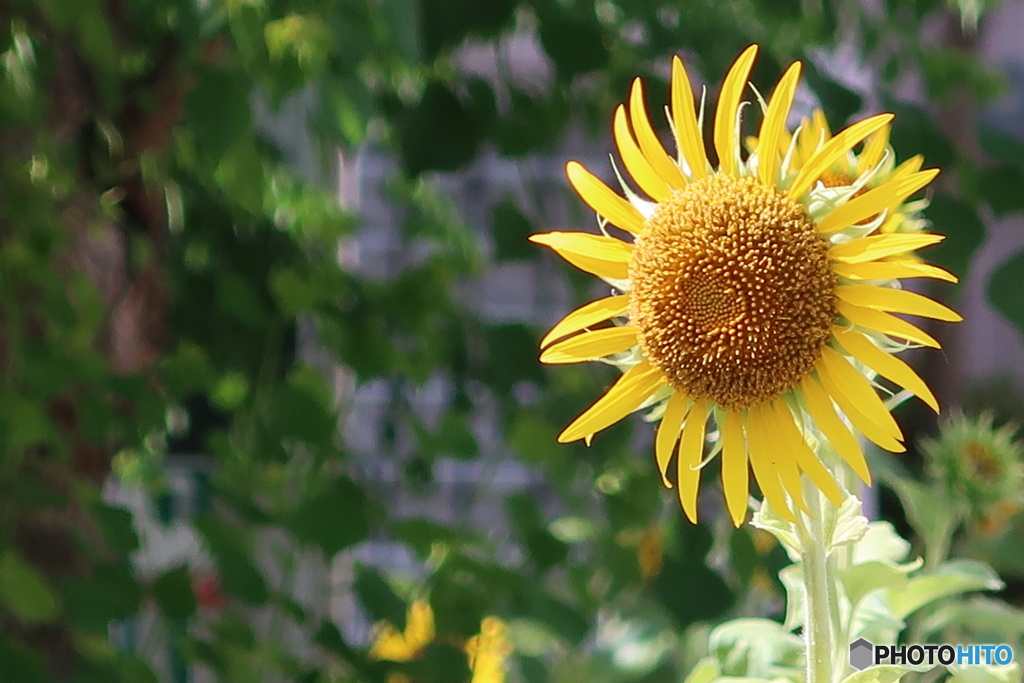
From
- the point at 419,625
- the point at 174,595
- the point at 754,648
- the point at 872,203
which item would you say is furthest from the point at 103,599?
the point at 872,203

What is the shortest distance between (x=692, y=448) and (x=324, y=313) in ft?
1.96

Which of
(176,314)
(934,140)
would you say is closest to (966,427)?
(934,140)

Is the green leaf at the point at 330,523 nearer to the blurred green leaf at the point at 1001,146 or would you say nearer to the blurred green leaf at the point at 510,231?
the blurred green leaf at the point at 510,231

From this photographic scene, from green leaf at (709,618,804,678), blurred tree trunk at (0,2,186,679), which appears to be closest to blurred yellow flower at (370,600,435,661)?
blurred tree trunk at (0,2,186,679)

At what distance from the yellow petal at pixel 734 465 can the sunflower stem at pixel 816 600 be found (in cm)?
2

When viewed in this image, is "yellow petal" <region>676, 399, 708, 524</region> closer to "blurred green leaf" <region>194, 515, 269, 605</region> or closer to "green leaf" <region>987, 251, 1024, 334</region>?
"green leaf" <region>987, 251, 1024, 334</region>

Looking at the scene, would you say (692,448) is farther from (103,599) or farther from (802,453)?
(103,599)

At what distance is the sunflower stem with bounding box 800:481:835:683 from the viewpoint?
0.77 ft

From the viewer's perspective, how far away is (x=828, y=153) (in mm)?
231

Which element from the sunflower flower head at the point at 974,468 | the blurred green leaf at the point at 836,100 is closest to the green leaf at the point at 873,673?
the sunflower flower head at the point at 974,468

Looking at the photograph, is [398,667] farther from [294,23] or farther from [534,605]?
[294,23]

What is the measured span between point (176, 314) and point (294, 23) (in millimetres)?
433

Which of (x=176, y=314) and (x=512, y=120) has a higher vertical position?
(x=512, y=120)

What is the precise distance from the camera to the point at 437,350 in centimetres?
83
